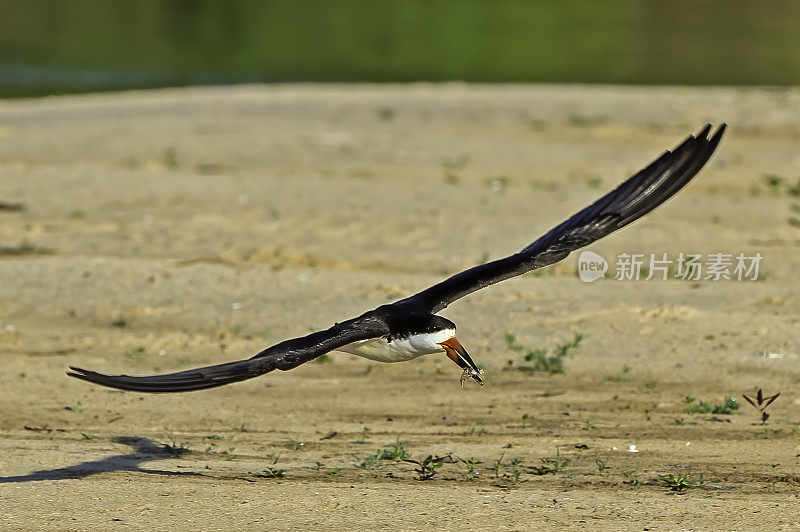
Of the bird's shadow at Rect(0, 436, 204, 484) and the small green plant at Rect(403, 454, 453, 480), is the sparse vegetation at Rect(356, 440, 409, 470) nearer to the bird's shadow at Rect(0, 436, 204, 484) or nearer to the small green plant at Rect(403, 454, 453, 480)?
the small green plant at Rect(403, 454, 453, 480)

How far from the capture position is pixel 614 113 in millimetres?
18469

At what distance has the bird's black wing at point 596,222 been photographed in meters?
6.40

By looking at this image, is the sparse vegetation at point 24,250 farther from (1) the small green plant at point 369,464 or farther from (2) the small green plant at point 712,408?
(2) the small green plant at point 712,408

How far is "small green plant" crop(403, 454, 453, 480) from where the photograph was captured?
6.09 meters

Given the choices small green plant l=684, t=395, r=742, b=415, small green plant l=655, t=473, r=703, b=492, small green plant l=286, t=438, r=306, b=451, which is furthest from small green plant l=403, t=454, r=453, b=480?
small green plant l=684, t=395, r=742, b=415

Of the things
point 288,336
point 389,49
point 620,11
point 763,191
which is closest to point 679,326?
point 288,336

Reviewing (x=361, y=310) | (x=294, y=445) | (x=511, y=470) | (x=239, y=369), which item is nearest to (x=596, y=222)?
(x=511, y=470)

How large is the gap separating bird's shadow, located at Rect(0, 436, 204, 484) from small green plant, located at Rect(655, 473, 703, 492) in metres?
2.44

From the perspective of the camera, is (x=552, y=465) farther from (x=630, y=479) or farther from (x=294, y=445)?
(x=294, y=445)

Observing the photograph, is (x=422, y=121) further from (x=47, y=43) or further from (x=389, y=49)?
(x=47, y=43)

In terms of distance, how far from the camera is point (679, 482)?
587cm

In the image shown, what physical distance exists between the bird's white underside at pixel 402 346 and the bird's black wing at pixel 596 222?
0.27m

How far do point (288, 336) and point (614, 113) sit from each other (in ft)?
36.4

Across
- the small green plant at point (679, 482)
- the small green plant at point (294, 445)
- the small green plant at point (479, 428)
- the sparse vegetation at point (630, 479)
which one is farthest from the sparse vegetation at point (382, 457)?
the small green plant at point (679, 482)
